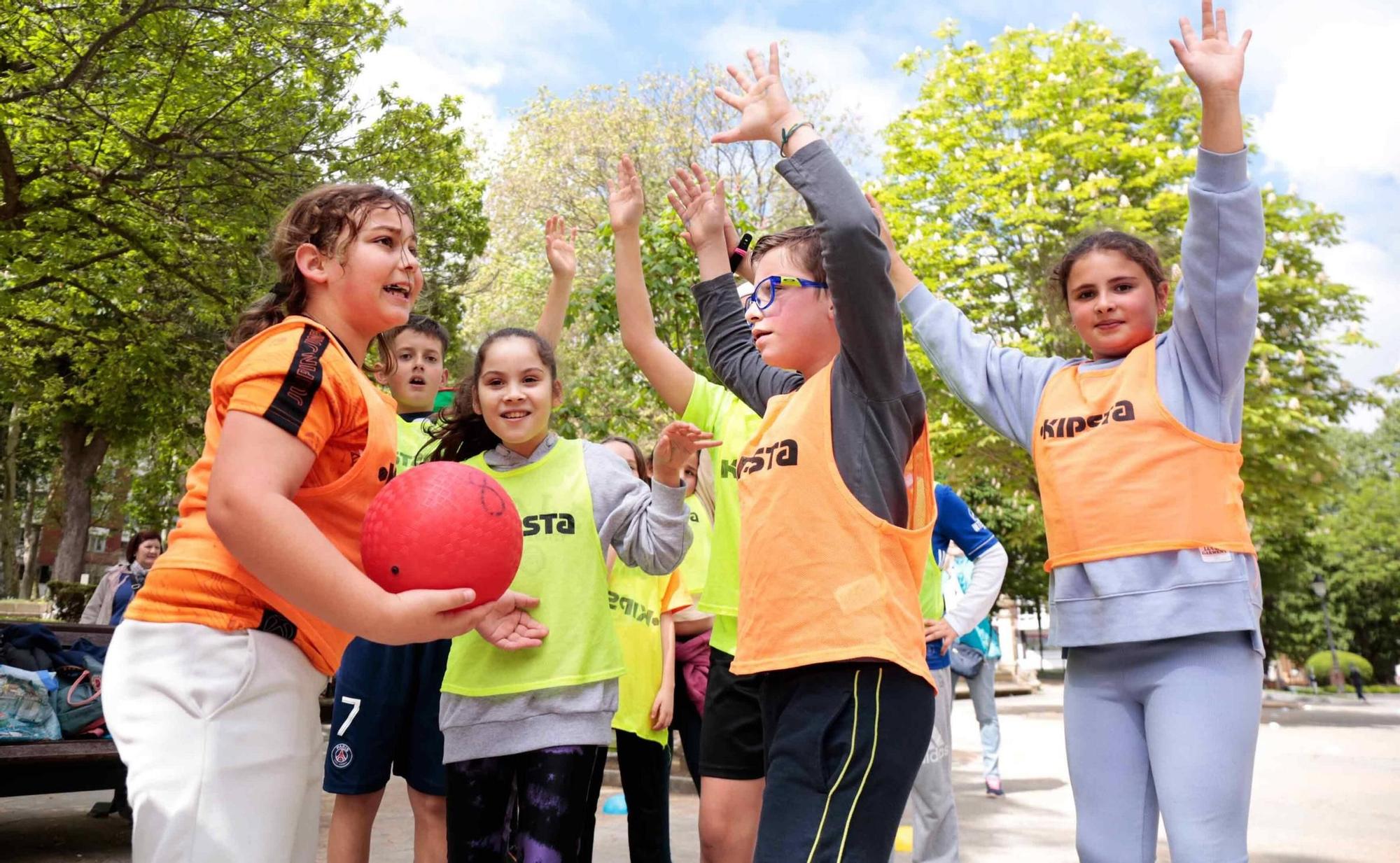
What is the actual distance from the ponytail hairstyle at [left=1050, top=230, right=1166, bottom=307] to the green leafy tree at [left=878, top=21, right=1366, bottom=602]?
1353cm

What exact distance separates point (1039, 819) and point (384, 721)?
5.84 meters

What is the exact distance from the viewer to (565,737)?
3320mm

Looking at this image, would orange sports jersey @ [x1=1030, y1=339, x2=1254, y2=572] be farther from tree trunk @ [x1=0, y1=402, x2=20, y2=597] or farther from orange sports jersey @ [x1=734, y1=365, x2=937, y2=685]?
tree trunk @ [x1=0, y1=402, x2=20, y2=597]

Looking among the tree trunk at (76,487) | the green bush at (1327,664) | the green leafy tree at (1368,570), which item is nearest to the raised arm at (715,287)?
the tree trunk at (76,487)

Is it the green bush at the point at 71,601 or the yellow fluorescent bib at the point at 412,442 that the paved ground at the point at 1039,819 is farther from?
the green bush at the point at 71,601

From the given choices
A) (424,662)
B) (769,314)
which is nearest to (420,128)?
(424,662)

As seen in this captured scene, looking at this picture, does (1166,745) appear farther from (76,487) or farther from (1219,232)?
(76,487)

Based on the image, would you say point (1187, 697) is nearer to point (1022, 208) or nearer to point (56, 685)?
point (56, 685)

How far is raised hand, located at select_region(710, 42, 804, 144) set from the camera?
291cm

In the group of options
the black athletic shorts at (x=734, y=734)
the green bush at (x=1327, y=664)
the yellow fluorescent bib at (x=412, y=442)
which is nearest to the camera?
the black athletic shorts at (x=734, y=734)

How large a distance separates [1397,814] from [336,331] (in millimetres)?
9062

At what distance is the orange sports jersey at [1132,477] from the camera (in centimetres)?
301

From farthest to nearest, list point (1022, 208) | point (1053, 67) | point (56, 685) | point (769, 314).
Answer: point (1053, 67)
point (1022, 208)
point (56, 685)
point (769, 314)

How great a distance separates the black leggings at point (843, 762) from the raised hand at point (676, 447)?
1.00 m
